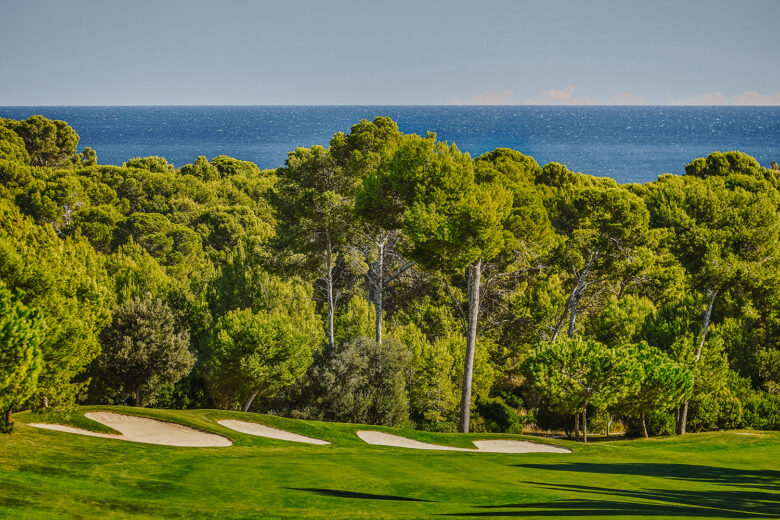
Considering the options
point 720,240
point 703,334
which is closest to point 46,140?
point 720,240

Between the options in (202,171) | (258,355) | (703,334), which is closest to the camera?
(258,355)

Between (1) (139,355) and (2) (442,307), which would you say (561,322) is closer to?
(2) (442,307)

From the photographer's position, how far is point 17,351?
414 inches

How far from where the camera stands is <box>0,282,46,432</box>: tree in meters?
10.4

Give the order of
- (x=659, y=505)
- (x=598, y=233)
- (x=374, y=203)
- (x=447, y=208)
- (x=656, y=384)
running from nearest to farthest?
(x=659, y=505), (x=656, y=384), (x=447, y=208), (x=374, y=203), (x=598, y=233)

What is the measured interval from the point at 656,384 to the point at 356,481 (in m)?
14.8

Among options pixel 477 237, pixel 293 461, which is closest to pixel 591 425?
pixel 477 237

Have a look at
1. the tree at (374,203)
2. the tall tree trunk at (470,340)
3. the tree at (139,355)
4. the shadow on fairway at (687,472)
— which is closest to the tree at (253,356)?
the tree at (139,355)

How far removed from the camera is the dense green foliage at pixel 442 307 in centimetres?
2211

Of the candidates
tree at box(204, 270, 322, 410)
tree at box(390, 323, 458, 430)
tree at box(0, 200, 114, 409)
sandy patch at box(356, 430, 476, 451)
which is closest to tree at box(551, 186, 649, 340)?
tree at box(390, 323, 458, 430)

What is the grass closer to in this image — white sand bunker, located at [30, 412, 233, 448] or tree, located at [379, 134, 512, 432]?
white sand bunker, located at [30, 412, 233, 448]

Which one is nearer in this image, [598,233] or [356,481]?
[356,481]

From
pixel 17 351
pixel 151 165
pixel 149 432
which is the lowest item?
pixel 149 432

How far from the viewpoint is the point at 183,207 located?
197ft
